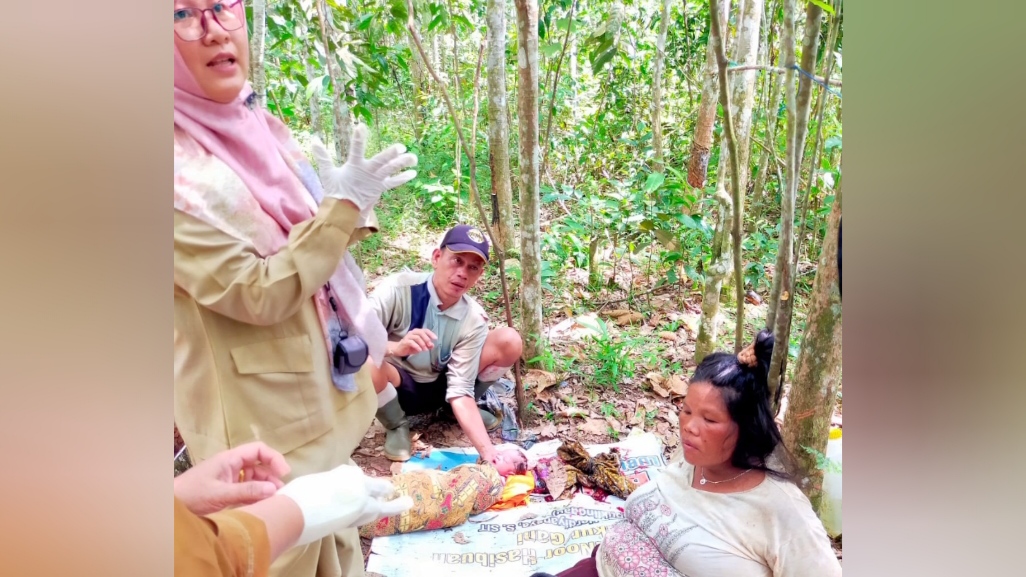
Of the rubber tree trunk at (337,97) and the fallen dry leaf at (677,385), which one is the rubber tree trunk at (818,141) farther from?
the rubber tree trunk at (337,97)

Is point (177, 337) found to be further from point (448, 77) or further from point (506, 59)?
point (506, 59)

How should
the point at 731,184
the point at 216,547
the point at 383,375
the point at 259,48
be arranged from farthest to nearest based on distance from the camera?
the point at 731,184 < the point at 383,375 < the point at 259,48 < the point at 216,547

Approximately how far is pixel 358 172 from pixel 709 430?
1.01 m

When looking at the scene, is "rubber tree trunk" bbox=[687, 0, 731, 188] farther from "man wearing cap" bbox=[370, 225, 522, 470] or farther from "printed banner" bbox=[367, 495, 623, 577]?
"printed banner" bbox=[367, 495, 623, 577]

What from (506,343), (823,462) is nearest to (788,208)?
(823,462)

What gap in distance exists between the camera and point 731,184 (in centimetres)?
152

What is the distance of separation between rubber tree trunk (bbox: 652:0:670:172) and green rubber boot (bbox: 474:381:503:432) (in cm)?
68

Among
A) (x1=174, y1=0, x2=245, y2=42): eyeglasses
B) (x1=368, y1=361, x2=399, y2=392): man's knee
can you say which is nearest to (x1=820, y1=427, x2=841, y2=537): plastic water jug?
(x1=368, y1=361, x2=399, y2=392): man's knee

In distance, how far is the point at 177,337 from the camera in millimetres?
1231

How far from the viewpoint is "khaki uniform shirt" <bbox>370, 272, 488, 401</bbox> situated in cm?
140

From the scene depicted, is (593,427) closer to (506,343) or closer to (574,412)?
(574,412)

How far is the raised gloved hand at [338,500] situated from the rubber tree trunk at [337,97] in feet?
2.27

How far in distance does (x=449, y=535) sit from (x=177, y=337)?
2.45ft

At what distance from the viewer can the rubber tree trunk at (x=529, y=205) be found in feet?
4.89
